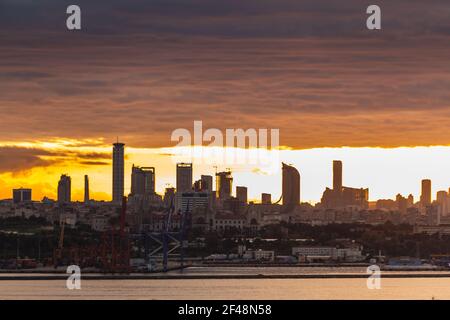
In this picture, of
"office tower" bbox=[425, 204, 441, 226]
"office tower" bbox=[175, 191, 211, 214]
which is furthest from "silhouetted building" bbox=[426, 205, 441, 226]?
"office tower" bbox=[175, 191, 211, 214]

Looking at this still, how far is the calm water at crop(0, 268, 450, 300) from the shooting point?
168 ft

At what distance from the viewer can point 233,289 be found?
2266 inches

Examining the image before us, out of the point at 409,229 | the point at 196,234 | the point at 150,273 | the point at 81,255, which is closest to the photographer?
the point at 150,273

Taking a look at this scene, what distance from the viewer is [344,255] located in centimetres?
9769

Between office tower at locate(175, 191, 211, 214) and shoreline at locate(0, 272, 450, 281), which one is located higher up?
office tower at locate(175, 191, 211, 214)

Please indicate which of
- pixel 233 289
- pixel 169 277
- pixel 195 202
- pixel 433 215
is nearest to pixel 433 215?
pixel 433 215

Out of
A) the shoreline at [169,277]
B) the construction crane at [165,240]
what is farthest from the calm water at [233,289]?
the construction crane at [165,240]

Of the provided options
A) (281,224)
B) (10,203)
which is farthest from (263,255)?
(10,203)

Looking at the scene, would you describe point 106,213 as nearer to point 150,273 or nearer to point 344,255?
point 344,255

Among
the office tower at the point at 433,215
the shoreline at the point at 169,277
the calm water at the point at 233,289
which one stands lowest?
the shoreline at the point at 169,277

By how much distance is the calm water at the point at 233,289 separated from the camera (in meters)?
→ 51.1

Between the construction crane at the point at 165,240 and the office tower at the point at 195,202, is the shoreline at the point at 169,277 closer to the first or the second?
the construction crane at the point at 165,240

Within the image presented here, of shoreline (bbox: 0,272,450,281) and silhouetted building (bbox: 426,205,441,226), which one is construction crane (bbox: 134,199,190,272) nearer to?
shoreline (bbox: 0,272,450,281)
